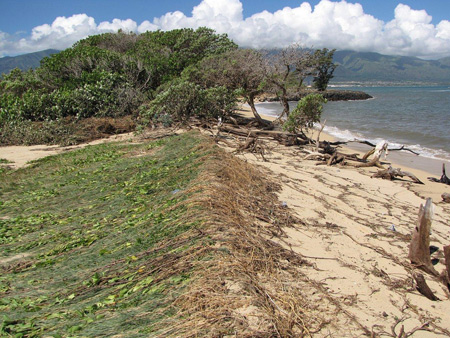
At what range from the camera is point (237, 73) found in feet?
49.4

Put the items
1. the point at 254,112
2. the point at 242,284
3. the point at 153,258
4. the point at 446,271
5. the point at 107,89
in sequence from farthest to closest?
the point at 254,112, the point at 107,89, the point at 446,271, the point at 153,258, the point at 242,284

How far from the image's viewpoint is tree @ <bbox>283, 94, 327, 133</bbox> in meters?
11.3

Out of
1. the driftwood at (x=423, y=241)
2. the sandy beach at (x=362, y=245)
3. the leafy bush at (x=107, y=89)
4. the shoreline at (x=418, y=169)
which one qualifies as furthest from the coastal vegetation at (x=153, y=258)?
the leafy bush at (x=107, y=89)

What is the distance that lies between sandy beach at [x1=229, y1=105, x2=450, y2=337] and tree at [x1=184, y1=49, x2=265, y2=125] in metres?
7.13

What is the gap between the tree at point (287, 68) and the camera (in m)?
13.4

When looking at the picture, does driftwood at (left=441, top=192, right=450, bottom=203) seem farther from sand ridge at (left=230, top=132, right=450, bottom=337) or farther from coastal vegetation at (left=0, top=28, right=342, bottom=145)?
coastal vegetation at (left=0, top=28, right=342, bottom=145)

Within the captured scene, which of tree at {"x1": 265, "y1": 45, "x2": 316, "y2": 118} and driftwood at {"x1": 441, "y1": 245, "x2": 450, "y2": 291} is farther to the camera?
tree at {"x1": 265, "y1": 45, "x2": 316, "y2": 118}

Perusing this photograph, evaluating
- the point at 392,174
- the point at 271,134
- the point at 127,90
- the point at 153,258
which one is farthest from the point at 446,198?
the point at 127,90

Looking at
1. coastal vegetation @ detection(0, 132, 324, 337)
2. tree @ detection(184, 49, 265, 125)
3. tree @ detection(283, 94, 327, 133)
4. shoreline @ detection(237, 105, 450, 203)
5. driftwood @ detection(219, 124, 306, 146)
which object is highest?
tree @ detection(184, 49, 265, 125)

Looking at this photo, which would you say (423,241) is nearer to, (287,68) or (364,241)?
(364,241)

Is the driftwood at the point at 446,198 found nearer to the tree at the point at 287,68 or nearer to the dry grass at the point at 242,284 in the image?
the dry grass at the point at 242,284

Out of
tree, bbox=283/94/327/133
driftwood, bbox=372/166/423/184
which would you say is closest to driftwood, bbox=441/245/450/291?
driftwood, bbox=372/166/423/184

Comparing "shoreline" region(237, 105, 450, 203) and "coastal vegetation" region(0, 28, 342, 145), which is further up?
"coastal vegetation" region(0, 28, 342, 145)

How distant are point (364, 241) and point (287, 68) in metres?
10.2
